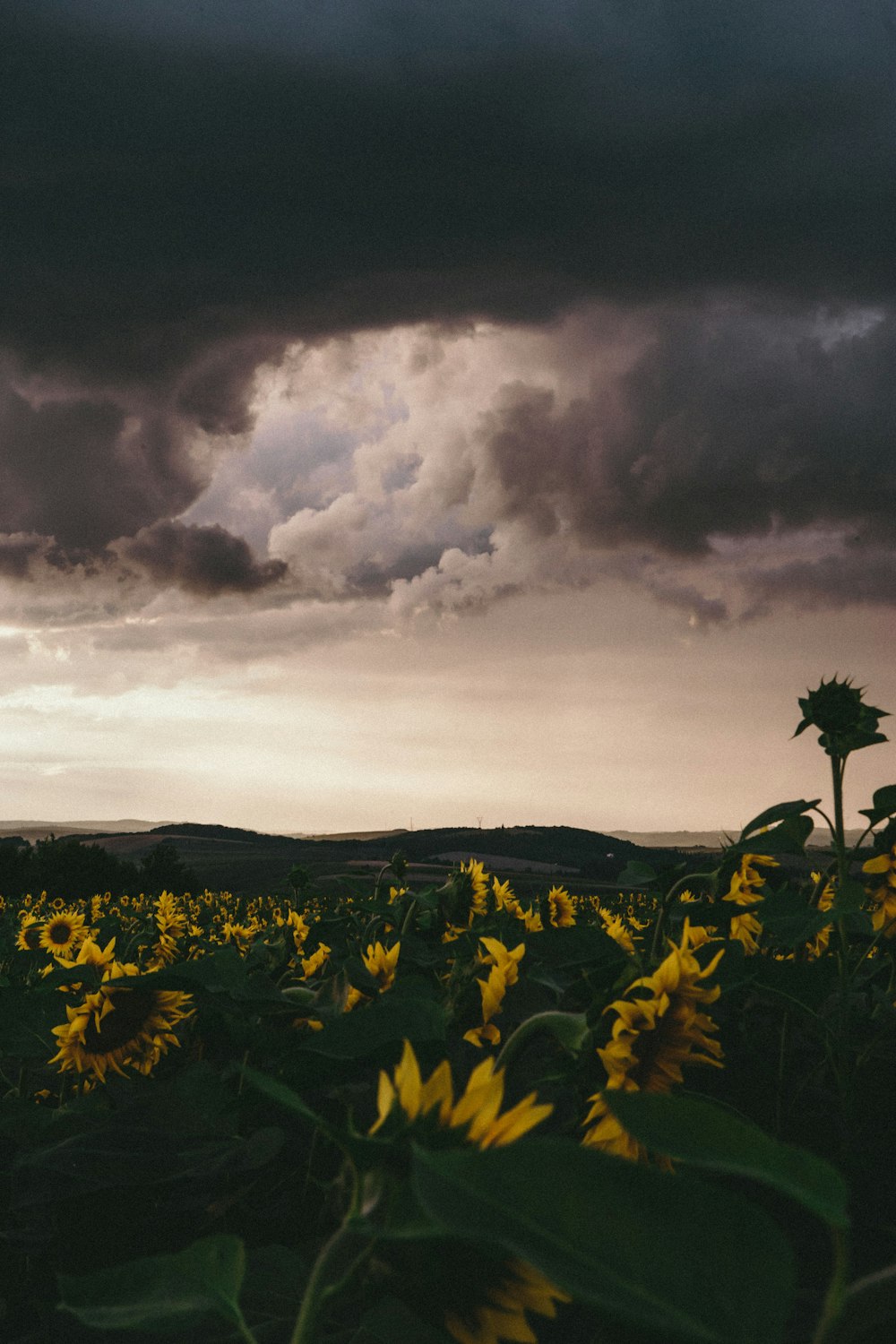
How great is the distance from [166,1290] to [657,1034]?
98 cm

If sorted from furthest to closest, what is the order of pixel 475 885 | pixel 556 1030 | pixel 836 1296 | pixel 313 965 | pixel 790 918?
1. pixel 475 885
2. pixel 313 965
3. pixel 790 918
4. pixel 556 1030
5. pixel 836 1296

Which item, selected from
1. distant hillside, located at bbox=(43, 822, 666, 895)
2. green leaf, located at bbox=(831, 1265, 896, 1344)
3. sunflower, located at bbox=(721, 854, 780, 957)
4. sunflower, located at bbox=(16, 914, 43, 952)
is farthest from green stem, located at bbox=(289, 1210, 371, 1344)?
distant hillside, located at bbox=(43, 822, 666, 895)

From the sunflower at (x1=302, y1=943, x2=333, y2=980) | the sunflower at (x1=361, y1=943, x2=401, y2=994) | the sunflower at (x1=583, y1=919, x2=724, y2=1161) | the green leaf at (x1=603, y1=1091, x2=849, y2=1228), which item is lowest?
the sunflower at (x1=302, y1=943, x2=333, y2=980)

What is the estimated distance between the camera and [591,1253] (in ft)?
1.85

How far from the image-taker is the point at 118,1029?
2.72 meters

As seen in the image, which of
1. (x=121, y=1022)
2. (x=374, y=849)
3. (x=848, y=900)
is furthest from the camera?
(x=374, y=849)

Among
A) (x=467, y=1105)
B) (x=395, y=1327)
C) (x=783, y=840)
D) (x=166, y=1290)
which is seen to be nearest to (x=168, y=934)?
(x=783, y=840)

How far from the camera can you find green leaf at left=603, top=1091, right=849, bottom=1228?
1.87ft

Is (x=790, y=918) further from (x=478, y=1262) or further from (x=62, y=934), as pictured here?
(x=62, y=934)

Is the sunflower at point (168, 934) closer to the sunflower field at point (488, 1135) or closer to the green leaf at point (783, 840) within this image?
the sunflower field at point (488, 1135)

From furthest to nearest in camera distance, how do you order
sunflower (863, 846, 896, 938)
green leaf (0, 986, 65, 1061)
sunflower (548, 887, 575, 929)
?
sunflower (548, 887, 575, 929) → sunflower (863, 846, 896, 938) → green leaf (0, 986, 65, 1061)

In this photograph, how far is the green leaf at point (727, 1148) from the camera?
1.87 ft

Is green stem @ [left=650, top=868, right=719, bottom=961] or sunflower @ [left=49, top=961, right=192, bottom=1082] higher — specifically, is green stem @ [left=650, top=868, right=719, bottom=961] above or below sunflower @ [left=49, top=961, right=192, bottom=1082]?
above

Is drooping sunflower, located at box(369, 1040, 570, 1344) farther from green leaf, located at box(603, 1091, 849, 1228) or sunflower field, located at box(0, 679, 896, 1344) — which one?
green leaf, located at box(603, 1091, 849, 1228)
